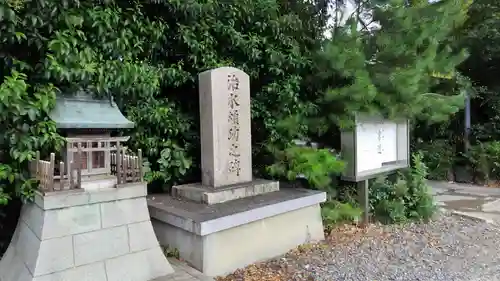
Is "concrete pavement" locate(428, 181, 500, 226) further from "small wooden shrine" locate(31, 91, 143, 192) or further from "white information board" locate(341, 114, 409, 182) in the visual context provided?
"small wooden shrine" locate(31, 91, 143, 192)

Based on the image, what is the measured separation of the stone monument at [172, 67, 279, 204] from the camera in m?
4.36

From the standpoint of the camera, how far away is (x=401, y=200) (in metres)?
5.62

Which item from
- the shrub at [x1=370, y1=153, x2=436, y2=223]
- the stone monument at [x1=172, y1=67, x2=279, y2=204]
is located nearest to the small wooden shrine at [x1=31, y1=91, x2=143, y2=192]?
the stone monument at [x1=172, y1=67, x2=279, y2=204]

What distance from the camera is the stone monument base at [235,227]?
11.6ft

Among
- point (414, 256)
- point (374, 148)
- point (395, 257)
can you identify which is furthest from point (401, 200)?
point (395, 257)

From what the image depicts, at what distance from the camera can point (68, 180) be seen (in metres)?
3.04

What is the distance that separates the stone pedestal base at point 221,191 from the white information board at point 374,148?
126cm

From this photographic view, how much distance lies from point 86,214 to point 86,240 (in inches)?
8.7

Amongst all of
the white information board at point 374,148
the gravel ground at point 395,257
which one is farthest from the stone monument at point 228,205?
the white information board at point 374,148

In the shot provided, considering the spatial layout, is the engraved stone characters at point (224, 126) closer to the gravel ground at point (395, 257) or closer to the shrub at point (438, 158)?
the gravel ground at point (395, 257)

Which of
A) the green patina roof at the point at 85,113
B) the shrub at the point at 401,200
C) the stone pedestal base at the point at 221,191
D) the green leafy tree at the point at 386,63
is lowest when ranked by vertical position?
the shrub at the point at 401,200

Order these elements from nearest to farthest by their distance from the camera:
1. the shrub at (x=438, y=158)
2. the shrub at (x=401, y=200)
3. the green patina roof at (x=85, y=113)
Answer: the green patina roof at (x=85, y=113) < the shrub at (x=401, y=200) < the shrub at (x=438, y=158)

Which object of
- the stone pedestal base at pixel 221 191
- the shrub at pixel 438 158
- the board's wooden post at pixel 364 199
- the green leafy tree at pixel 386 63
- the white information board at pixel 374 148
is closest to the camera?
the stone pedestal base at pixel 221 191

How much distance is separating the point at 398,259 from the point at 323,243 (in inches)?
36.6
